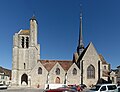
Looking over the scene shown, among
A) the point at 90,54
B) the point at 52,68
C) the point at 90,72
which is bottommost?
the point at 90,72

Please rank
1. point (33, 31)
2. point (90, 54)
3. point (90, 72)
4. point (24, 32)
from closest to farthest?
point (90, 72) < point (90, 54) < point (33, 31) < point (24, 32)

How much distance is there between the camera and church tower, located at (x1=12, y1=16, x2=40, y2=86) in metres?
60.9

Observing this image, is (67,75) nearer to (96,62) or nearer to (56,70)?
(56,70)

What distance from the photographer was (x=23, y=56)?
61.9 meters

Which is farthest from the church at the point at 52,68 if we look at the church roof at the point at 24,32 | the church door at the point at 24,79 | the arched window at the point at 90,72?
the church roof at the point at 24,32

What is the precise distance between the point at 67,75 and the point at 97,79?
8073mm

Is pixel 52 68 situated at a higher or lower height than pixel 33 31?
lower

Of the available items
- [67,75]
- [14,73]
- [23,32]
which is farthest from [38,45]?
[67,75]

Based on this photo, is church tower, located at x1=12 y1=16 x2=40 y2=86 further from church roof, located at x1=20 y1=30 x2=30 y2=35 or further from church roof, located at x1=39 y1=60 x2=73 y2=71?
church roof, located at x1=39 y1=60 x2=73 y2=71

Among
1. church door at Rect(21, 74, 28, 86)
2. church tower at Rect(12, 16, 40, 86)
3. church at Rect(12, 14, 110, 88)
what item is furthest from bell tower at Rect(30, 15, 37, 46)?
church door at Rect(21, 74, 28, 86)

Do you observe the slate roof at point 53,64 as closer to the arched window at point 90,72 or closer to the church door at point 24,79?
the arched window at point 90,72

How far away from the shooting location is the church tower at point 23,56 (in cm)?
6094

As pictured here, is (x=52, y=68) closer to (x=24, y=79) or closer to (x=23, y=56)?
(x=23, y=56)

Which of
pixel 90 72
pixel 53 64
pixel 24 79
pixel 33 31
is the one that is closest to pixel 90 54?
pixel 90 72
